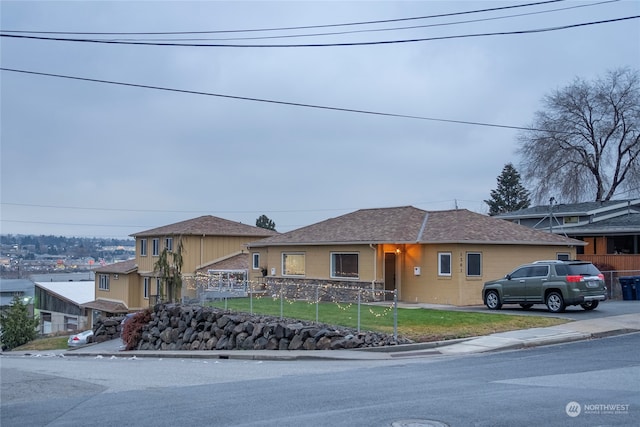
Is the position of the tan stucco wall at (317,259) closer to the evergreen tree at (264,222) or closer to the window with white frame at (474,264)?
the window with white frame at (474,264)

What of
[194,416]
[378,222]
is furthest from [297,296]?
[194,416]

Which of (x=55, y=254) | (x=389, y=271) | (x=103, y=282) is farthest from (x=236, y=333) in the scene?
(x=55, y=254)

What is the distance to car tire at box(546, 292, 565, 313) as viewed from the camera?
77.1ft

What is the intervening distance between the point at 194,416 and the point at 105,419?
125 centimetres

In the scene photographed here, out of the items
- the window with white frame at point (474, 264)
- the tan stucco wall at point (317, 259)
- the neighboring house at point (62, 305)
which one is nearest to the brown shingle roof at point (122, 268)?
the neighboring house at point (62, 305)

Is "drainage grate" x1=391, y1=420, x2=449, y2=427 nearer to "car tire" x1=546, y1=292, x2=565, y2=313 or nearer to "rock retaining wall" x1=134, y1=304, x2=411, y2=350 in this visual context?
"rock retaining wall" x1=134, y1=304, x2=411, y2=350

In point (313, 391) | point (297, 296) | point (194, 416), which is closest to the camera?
point (194, 416)

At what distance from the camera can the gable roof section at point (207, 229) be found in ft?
148

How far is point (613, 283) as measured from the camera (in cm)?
3116

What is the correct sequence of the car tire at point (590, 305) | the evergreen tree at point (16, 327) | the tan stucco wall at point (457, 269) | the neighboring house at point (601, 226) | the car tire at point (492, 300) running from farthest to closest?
the evergreen tree at point (16, 327), the neighboring house at point (601, 226), the tan stucco wall at point (457, 269), the car tire at point (492, 300), the car tire at point (590, 305)

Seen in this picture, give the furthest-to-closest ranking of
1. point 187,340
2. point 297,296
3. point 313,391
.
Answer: point 297,296
point 187,340
point 313,391

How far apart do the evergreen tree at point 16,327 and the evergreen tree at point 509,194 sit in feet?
154

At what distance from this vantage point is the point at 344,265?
3241 cm

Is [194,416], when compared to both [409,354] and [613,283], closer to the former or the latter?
[409,354]
